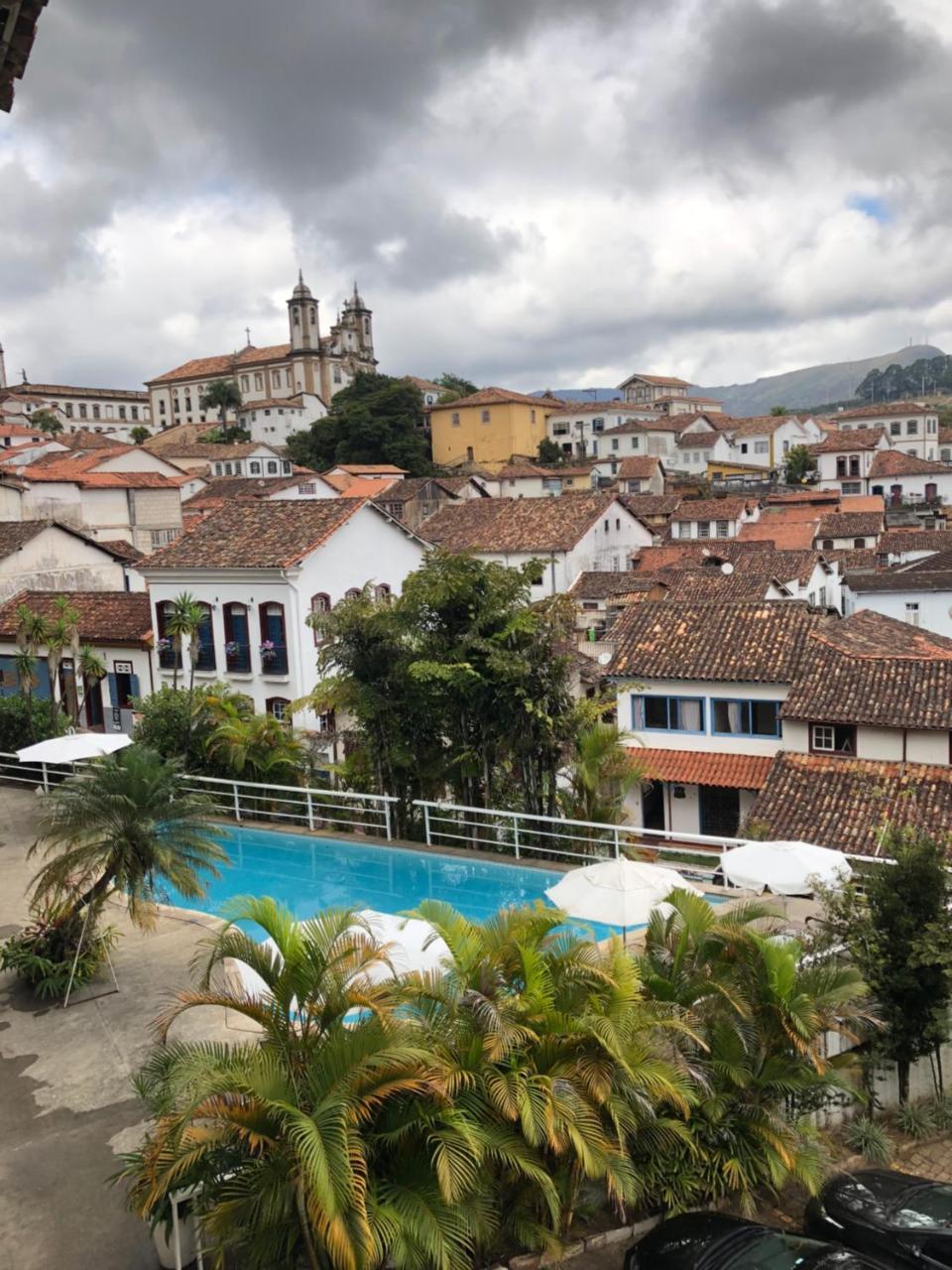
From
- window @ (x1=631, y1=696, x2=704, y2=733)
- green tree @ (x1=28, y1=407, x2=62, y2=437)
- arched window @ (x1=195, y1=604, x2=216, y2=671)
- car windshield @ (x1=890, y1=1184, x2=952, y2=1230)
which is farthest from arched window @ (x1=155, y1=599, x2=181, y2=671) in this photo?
green tree @ (x1=28, y1=407, x2=62, y2=437)

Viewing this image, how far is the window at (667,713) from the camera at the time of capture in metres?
23.8

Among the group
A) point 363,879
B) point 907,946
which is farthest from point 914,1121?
point 363,879

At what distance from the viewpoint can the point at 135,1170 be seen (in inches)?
243

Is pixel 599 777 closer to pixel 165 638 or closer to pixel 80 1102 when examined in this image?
pixel 80 1102

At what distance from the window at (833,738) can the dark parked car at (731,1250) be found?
15.5m

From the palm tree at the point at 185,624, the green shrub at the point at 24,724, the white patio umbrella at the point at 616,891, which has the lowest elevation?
the white patio umbrella at the point at 616,891

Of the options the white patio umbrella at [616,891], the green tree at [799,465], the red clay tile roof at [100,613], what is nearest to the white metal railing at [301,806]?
the white patio umbrella at [616,891]

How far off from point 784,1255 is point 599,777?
904cm

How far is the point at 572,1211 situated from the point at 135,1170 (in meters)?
2.93

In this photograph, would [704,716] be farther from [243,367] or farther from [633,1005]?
[243,367]

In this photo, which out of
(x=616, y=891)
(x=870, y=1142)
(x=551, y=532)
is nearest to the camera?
(x=870, y=1142)

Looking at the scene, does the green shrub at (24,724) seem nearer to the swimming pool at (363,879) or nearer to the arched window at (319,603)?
the swimming pool at (363,879)

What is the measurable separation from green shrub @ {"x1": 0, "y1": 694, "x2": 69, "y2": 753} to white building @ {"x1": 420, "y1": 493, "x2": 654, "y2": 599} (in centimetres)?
2926

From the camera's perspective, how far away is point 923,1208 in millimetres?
6953
